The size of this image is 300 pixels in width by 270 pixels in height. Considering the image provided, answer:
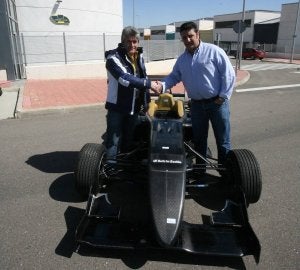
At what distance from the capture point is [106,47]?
16.6m

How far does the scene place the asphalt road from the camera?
2971mm

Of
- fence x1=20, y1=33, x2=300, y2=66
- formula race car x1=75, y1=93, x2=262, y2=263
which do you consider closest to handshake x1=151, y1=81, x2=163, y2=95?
formula race car x1=75, y1=93, x2=262, y2=263

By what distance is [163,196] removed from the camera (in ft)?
9.80

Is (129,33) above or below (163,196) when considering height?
above

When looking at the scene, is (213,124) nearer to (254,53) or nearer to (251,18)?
(254,53)

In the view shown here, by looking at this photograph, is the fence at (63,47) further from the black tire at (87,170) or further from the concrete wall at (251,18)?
the concrete wall at (251,18)

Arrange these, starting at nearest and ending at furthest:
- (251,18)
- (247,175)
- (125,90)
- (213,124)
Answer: (247,175), (125,90), (213,124), (251,18)

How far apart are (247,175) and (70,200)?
1967 millimetres

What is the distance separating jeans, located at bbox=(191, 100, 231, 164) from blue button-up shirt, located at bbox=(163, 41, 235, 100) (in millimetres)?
135

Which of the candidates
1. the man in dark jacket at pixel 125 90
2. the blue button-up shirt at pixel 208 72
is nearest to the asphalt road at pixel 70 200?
the man in dark jacket at pixel 125 90

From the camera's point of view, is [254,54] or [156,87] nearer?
[156,87]

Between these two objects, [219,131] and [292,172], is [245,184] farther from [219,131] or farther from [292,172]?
[292,172]

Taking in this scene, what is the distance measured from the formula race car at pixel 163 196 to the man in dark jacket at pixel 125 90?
18 cm

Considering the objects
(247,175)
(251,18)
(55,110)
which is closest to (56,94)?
(55,110)
